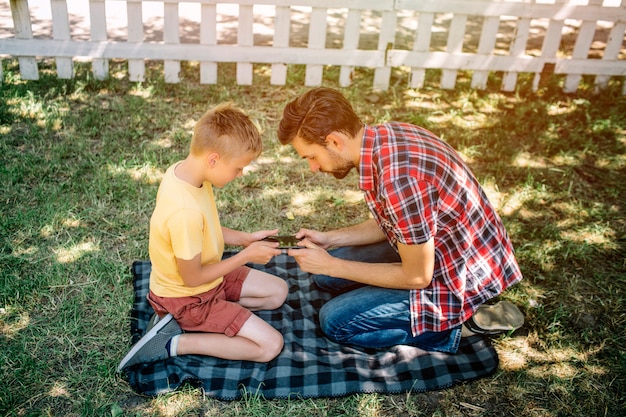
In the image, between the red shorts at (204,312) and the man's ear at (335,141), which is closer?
the man's ear at (335,141)

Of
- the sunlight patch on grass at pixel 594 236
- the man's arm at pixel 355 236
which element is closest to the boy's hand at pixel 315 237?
the man's arm at pixel 355 236

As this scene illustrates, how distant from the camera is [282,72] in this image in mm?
5641

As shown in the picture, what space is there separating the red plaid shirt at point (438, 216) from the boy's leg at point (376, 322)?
101mm

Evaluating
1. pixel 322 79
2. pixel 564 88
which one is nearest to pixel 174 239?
pixel 322 79

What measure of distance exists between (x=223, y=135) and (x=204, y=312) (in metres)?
0.93

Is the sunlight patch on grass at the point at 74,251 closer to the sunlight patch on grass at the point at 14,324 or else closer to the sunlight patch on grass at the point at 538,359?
the sunlight patch on grass at the point at 14,324

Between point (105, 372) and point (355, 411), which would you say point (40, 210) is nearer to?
point (105, 372)

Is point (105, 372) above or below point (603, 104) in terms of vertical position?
below

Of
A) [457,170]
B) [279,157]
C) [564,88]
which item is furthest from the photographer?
[564,88]

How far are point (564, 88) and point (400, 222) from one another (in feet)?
14.4

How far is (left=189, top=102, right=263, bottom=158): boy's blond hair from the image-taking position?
98.8 inches

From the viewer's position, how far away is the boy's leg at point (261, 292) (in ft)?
10.3

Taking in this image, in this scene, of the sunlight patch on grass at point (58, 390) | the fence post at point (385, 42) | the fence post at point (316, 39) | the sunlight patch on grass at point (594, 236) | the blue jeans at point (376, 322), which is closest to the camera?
the sunlight patch on grass at point (58, 390)

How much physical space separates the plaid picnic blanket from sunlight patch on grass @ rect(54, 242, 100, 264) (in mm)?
588
